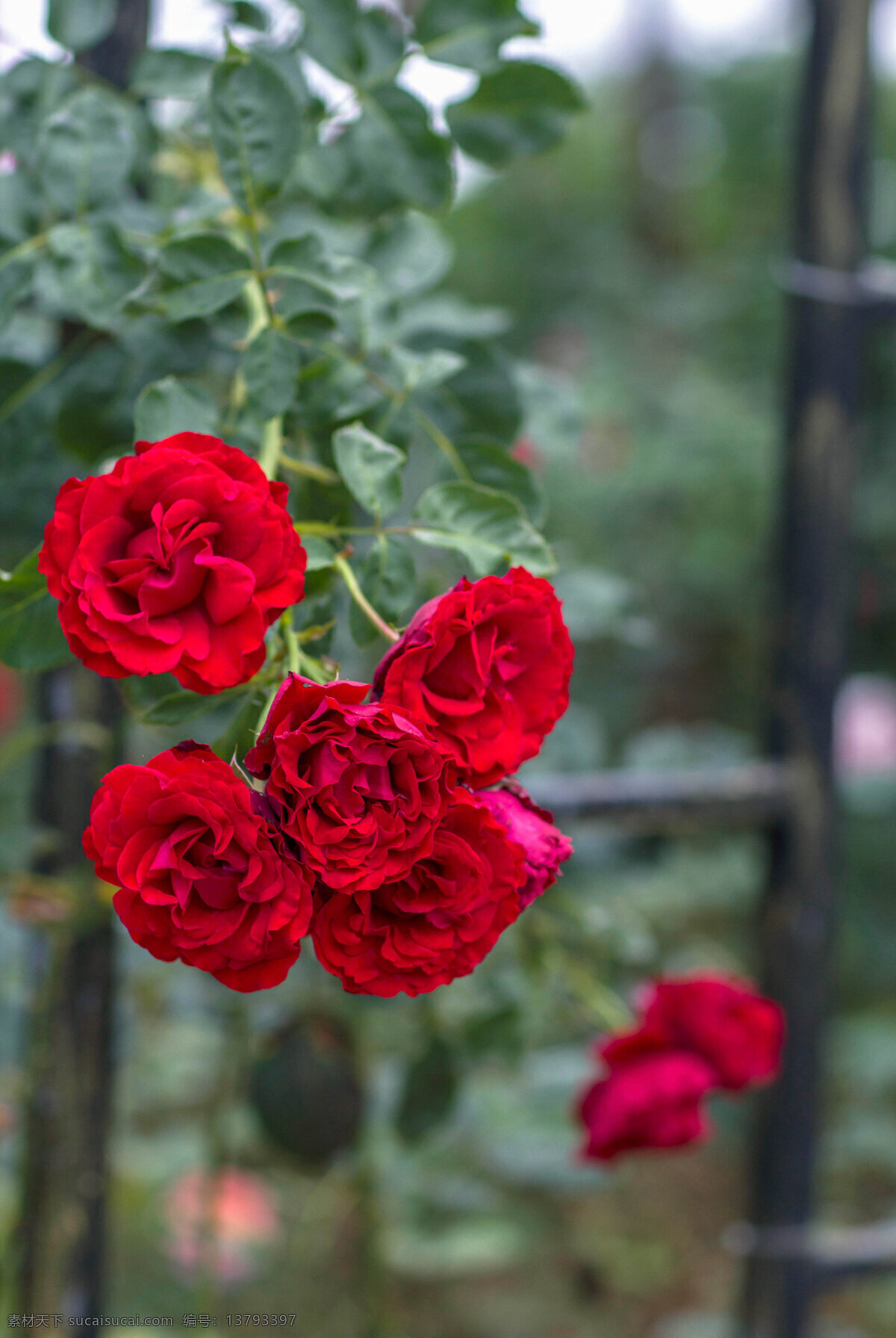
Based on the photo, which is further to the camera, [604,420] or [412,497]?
[604,420]

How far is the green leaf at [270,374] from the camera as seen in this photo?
0.39 m

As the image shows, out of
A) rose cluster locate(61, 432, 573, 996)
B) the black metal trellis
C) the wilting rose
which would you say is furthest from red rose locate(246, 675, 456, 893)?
the wilting rose

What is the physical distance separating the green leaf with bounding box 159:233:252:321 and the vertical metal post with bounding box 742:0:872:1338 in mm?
517

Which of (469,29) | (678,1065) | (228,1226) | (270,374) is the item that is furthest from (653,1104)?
(228,1226)

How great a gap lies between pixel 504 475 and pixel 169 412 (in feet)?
0.48

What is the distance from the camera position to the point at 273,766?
289 mm

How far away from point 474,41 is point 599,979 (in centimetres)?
57

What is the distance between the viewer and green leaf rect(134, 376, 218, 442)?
37cm

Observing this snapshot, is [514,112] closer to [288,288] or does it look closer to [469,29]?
[469,29]

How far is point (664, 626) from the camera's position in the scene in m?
2.56

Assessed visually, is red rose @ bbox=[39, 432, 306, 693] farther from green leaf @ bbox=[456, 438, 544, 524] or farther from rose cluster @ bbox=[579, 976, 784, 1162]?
rose cluster @ bbox=[579, 976, 784, 1162]

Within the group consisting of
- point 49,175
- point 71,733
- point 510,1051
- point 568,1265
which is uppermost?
point 49,175

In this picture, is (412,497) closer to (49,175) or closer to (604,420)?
(49,175)

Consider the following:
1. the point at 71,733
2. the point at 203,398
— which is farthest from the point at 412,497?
the point at 203,398
